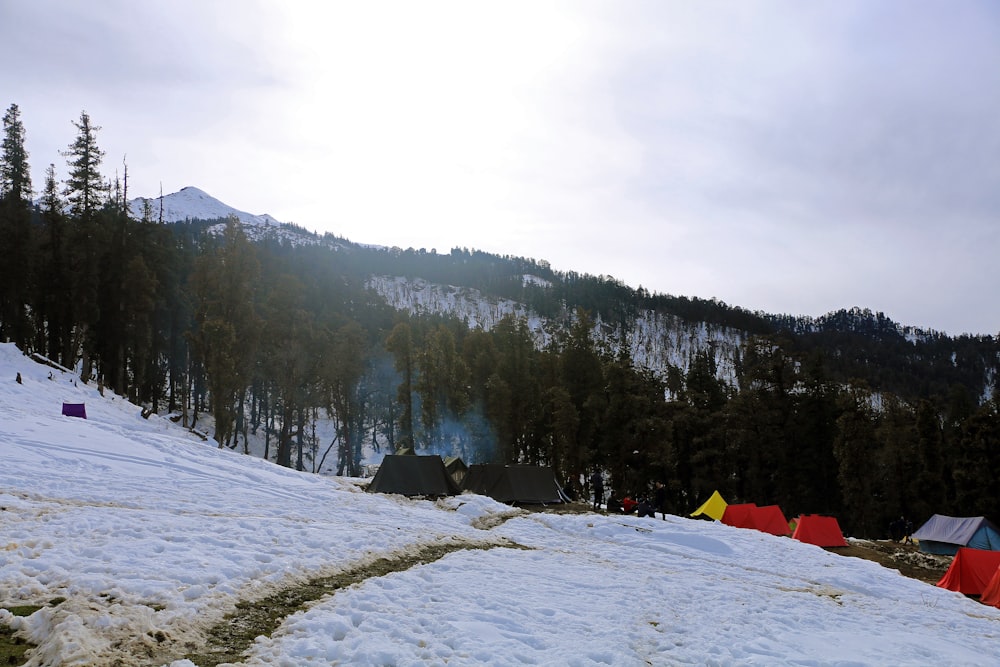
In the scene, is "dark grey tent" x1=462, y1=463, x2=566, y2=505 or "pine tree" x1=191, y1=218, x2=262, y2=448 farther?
"pine tree" x1=191, y1=218, x2=262, y2=448

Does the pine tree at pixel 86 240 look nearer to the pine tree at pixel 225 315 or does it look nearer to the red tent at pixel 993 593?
the pine tree at pixel 225 315

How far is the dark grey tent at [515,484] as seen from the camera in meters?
31.1

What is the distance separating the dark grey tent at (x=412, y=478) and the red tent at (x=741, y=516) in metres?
16.8

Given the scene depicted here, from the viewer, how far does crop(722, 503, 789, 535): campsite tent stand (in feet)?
113

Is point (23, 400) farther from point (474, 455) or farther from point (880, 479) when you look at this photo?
point (880, 479)

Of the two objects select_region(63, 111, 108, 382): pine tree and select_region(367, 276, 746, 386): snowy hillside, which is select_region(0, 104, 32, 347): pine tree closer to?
select_region(63, 111, 108, 382): pine tree

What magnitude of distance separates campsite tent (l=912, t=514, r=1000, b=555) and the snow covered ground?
15466 mm

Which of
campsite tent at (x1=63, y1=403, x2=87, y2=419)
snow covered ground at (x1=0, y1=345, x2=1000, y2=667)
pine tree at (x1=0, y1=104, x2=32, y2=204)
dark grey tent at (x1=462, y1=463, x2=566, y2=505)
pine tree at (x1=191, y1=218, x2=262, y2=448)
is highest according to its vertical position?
pine tree at (x1=0, y1=104, x2=32, y2=204)

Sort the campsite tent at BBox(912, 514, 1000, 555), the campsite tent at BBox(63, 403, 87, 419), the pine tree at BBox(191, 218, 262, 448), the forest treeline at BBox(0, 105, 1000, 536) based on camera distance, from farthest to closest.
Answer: the forest treeline at BBox(0, 105, 1000, 536), the pine tree at BBox(191, 218, 262, 448), the campsite tent at BBox(912, 514, 1000, 555), the campsite tent at BBox(63, 403, 87, 419)

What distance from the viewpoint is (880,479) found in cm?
4556

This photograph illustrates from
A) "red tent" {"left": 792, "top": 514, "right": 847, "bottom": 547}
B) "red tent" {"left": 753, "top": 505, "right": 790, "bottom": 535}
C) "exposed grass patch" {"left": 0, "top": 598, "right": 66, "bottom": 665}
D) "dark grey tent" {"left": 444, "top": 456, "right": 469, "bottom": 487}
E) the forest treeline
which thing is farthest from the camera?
the forest treeline

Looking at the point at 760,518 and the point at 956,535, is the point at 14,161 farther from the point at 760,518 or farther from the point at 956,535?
the point at 956,535

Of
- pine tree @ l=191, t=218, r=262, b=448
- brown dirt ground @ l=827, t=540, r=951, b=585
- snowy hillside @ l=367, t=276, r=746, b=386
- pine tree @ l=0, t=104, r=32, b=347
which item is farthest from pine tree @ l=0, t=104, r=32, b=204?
snowy hillside @ l=367, t=276, r=746, b=386

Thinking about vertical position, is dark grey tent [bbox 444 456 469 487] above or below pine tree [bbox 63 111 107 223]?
below
